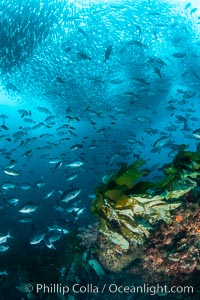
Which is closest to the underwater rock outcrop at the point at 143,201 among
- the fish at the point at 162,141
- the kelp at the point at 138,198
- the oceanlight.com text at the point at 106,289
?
the kelp at the point at 138,198

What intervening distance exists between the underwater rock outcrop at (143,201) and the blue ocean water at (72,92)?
8.46 feet

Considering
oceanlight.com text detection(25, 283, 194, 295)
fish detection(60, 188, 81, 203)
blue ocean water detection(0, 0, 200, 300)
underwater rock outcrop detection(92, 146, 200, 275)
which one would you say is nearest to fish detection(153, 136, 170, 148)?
blue ocean water detection(0, 0, 200, 300)

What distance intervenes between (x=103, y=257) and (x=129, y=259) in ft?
2.32

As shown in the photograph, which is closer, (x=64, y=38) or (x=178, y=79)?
(x=64, y=38)

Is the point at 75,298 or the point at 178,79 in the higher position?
the point at 178,79

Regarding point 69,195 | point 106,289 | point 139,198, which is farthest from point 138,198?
point 69,195

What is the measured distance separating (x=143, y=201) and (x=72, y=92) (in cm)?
2282

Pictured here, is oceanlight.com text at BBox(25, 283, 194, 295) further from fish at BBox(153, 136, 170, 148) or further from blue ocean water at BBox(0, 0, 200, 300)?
fish at BBox(153, 136, 170, 148)

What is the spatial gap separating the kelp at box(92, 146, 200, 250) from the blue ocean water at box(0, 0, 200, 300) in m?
2.69

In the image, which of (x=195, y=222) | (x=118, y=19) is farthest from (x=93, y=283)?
(x=118, y=19)

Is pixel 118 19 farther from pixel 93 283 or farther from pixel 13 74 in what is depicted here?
pixel 93 283

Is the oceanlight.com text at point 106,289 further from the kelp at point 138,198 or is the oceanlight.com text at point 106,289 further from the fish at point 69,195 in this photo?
the fish at point 69,195

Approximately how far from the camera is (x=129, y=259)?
6270mm

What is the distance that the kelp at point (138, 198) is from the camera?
489 centimetres
